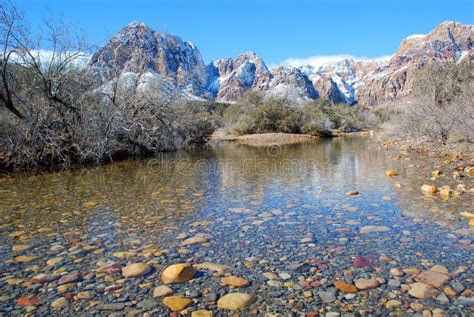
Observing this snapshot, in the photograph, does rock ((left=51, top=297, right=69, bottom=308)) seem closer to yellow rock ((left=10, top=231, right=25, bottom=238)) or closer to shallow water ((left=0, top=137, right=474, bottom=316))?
shallow water ((left=0, top=137, right=474, bottom=316))

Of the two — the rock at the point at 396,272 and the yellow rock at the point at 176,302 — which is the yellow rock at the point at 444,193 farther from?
the yellow rock at the point at 176,302

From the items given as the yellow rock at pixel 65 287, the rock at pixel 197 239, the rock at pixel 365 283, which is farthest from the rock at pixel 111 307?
the rock at pixel 365 283

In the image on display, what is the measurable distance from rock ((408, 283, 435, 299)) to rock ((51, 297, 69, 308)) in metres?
2.60

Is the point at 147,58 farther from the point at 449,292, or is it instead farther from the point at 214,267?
the point at 449,292

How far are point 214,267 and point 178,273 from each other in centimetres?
38

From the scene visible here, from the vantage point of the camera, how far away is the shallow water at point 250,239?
2672mm

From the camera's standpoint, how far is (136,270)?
3.18 metres

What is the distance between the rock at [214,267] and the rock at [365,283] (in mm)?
1129

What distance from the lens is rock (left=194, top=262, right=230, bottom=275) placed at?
10.4 feet

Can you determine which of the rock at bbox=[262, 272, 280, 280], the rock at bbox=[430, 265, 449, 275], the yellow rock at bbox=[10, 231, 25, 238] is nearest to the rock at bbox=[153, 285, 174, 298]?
the rock at bbox=[262, 272, 280, 280]

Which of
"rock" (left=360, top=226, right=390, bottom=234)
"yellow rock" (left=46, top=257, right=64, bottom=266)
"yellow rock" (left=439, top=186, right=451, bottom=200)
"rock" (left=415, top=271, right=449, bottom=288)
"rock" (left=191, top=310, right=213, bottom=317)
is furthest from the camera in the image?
"yellow rock" (left=439, top=186, right=451, bottom=200)

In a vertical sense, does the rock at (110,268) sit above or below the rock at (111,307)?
above

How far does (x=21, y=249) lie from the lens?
3879mm

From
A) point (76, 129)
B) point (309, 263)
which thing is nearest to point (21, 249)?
point (309, 263)
